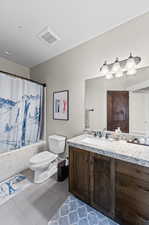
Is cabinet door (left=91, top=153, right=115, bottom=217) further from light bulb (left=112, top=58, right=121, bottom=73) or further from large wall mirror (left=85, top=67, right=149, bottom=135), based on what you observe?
light bulb (left=112, top=58, right=121, bottom=73)

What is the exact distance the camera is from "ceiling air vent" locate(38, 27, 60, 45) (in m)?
1.82

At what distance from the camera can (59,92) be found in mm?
2492

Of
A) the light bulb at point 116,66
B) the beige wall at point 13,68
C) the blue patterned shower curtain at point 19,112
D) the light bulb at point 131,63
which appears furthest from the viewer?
the beige wall at point 13,68

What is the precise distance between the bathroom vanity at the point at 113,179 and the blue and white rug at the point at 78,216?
0.08 meters

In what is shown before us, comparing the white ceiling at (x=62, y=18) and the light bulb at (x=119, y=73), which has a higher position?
the white ceiling at (x=62, y=18)

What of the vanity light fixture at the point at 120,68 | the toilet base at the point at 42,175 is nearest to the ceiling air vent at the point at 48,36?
the vanity light fixture at the point at 120,68

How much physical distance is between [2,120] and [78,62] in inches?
69.4

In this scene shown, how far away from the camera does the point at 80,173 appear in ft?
4.90

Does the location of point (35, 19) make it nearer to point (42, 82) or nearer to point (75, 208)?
point (42, 82)

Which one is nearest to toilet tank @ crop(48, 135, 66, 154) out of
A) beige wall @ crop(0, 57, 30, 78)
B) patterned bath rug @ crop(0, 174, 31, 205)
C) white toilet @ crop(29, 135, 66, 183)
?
white toilet @ crop(29, 135, 66, 183)

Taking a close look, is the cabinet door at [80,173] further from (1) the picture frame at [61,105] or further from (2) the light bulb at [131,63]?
(2) the light bulb at [131,63]

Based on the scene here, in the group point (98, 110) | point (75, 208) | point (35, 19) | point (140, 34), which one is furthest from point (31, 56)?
point (75, 208)

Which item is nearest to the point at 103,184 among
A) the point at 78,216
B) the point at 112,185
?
the point at 112,185

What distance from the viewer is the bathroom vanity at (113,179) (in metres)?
1.04
